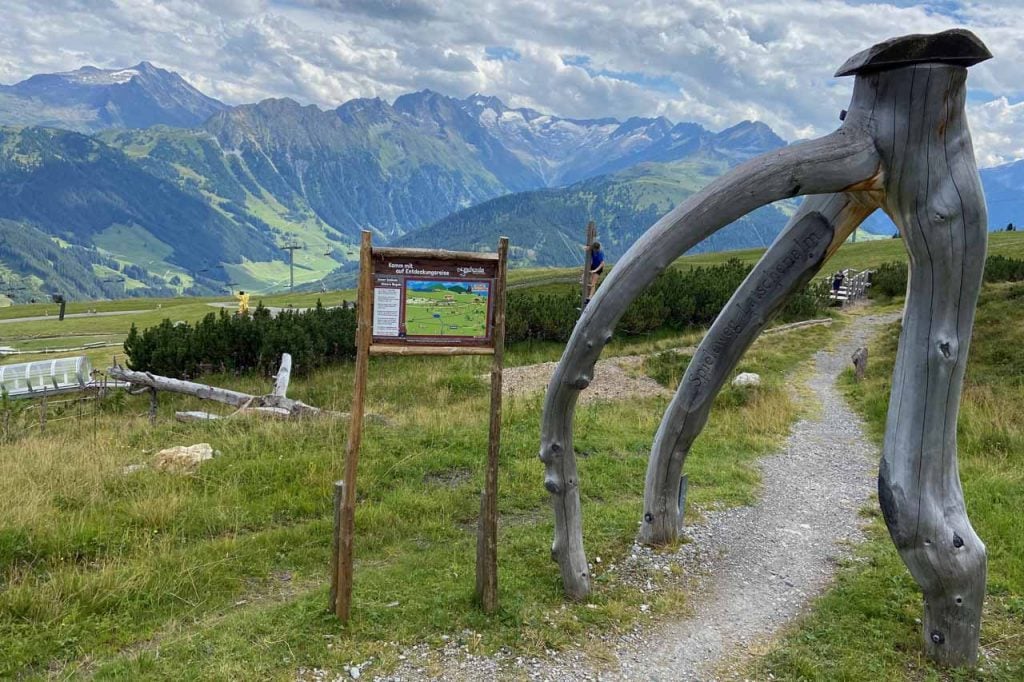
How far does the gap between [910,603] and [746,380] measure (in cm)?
905

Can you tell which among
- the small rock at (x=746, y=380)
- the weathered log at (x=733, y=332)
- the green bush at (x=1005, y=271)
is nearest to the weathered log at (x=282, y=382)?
the weathered log at (x=733, y=332)

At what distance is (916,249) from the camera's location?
4961mm

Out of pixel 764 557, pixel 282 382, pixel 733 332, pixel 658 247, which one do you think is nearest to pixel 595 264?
pixel 282 382

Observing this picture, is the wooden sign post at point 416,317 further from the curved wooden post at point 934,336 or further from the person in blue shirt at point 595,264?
the person in blue shirt at point 595,264

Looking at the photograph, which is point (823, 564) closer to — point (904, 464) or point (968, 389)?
point (904, 464)

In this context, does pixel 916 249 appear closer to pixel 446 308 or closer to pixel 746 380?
pixel 446 308

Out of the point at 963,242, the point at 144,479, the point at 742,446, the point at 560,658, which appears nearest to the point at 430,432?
the point at 144,479

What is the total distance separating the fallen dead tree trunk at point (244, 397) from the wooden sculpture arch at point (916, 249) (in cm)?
815

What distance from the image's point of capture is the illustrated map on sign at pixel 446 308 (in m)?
5.37

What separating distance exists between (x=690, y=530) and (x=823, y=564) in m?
1.41

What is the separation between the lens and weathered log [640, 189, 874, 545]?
19.9 ft

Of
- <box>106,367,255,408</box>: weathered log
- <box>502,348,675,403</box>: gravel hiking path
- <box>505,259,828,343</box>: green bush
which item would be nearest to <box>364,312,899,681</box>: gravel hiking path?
<box>502,348,675,403</box>: gravel hiking path

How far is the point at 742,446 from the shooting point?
1110 centimetres

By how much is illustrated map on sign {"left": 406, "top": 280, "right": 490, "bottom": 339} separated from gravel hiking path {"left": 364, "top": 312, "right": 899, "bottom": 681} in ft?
8.33
